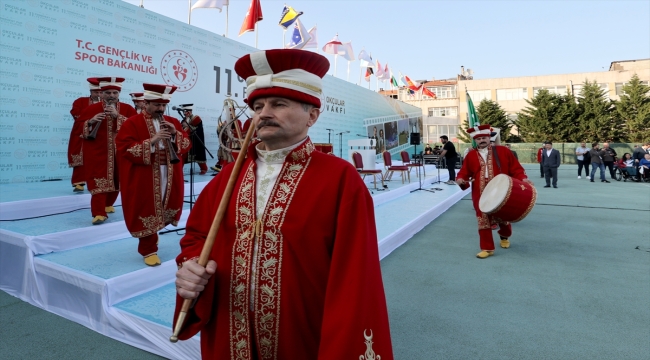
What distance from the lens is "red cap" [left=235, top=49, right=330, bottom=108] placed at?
1111 millimetres

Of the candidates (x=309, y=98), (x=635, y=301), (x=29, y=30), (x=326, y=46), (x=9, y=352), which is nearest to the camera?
(x=309, y=98)

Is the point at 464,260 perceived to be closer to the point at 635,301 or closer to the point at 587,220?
the point at 635,301

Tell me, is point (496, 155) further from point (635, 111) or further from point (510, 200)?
point (635, 111)

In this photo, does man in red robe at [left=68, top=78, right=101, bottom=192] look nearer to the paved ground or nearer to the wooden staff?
the paved ground

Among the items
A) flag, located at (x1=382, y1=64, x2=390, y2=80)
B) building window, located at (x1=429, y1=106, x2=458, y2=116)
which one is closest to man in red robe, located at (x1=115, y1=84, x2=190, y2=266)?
flag, located at (x1=382, y1=64, x2=390, y2=80)

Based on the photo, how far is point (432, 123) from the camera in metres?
40.6

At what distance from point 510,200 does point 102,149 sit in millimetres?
4531

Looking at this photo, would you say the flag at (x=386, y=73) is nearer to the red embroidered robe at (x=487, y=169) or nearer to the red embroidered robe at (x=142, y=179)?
the red embroidered robe at (x=487, y=169)

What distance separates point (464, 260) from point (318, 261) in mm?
3664

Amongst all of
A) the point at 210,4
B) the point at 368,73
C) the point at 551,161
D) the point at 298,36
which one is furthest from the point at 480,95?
the point at 210,4

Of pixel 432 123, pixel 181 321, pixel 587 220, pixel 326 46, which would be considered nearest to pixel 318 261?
pixel 181 321

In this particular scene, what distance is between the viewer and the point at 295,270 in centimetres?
109

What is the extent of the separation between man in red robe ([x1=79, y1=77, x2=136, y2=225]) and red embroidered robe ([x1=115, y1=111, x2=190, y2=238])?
0.97 meters

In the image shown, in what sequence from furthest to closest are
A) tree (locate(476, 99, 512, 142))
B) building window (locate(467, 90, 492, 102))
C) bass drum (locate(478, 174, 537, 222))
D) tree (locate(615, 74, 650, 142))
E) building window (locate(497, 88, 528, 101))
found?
building window (locate(467, 90, 492, 102))
building window (locate(497, 88, 528, 101))
tree (locate(476, 99, 512, 142))
tree (locate(615, 74, 650, 142))
bass drum (locate(478, 174, 537, 222))
